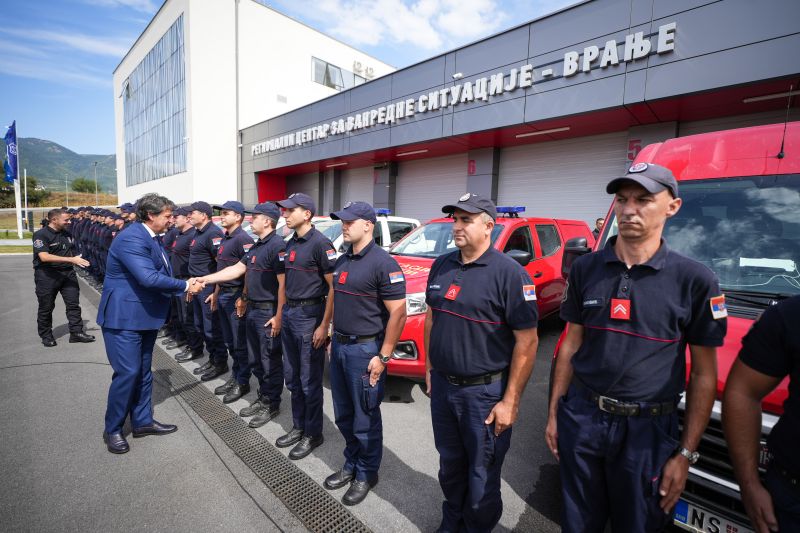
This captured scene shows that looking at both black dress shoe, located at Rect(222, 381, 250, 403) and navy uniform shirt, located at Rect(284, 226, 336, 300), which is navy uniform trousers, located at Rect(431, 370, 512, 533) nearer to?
navy uniform shirt, located at Rect(284, 226, 336, 300)

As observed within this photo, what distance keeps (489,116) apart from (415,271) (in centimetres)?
784

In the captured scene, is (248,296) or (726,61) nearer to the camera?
(248,296)

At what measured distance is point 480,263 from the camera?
2.13 meters

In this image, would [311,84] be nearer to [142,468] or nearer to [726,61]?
[726,61]

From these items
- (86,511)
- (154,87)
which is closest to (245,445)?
(86,511)

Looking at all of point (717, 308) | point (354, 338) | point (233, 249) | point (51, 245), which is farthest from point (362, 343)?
point (51, 245)

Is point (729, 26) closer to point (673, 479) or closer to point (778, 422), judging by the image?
point (778, 422)

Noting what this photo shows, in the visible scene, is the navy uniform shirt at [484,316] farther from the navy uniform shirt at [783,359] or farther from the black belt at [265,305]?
the black belt at [265,305]

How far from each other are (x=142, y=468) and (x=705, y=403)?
3603mm

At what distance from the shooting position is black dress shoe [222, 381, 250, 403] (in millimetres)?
4153

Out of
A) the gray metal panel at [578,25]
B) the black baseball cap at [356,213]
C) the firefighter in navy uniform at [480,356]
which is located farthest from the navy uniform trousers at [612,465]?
the gray metal panel at [578,25]

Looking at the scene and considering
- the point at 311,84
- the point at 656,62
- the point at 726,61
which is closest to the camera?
the point at 726,61

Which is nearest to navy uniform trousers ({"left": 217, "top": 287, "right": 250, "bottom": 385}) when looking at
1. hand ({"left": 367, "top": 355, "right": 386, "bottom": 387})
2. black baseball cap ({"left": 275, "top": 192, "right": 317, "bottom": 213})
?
black baseball cap ({"left": 275, "top": 192, "right": 317, "bottom": 213})

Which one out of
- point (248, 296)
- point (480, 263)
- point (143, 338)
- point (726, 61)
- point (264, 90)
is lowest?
point (143, 338)
